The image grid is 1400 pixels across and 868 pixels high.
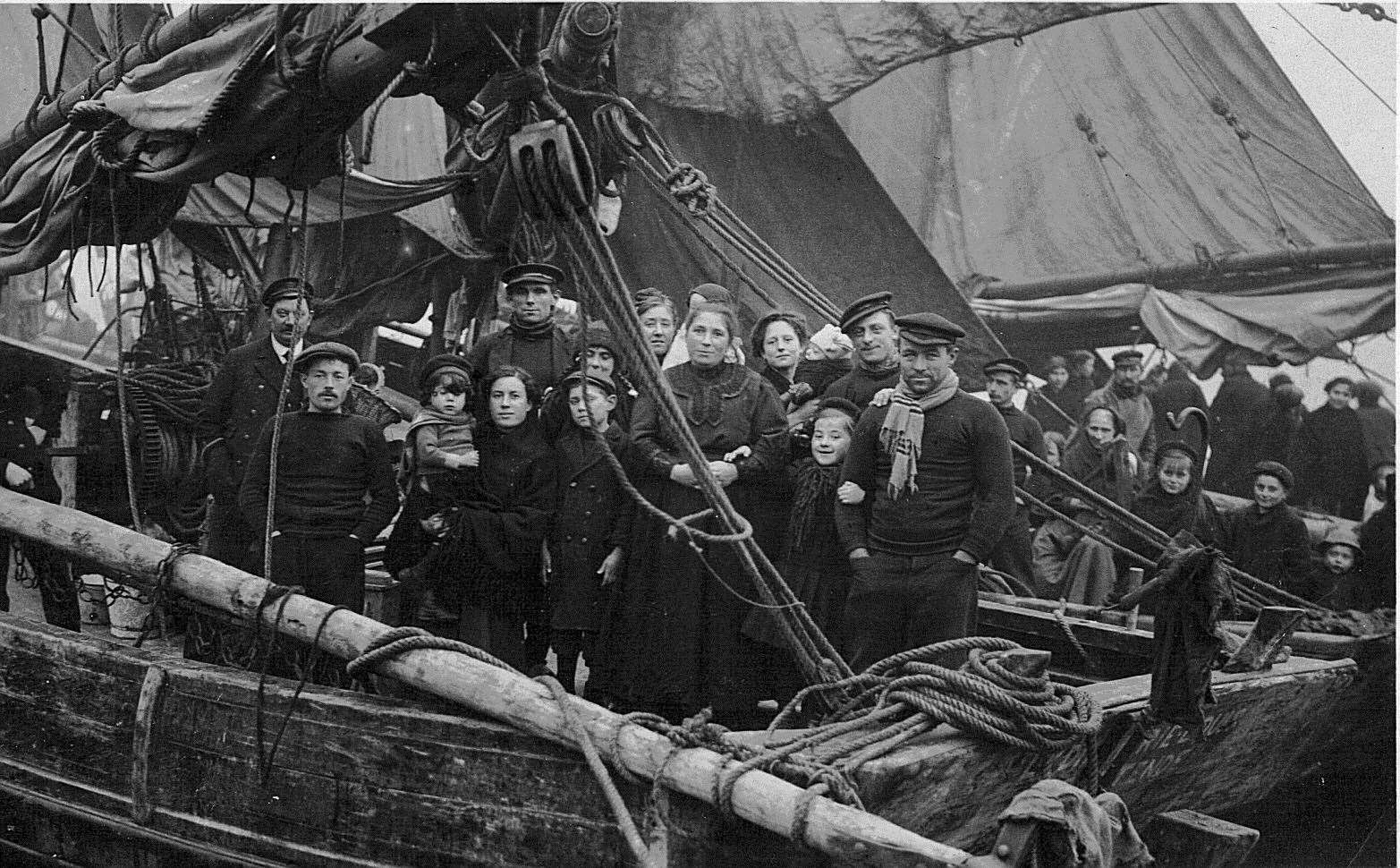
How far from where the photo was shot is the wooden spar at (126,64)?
3.59 m

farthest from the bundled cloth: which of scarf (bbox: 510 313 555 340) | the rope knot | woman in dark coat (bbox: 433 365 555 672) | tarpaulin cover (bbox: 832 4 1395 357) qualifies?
tarpaulin cover (bbox: 832 4 1395 357)

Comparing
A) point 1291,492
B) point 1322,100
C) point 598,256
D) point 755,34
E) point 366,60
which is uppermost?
point 755,34

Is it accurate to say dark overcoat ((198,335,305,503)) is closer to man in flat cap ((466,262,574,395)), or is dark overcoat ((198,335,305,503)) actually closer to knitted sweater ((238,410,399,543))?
knitted sweater ((238,410,399,543))

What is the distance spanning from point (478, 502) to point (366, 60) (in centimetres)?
170

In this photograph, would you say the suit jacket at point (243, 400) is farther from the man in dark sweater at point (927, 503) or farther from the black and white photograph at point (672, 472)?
the man in dark sweater at point (927, 503)

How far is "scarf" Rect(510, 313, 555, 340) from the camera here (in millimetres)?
4465

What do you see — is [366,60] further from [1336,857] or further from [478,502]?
[1336,857]

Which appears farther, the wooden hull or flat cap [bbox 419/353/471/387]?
flat cap [bbox 419/353/471/387]

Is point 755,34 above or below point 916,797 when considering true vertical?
above

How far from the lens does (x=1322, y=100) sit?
225 inches

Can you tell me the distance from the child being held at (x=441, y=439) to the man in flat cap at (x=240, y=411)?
0.62 meters

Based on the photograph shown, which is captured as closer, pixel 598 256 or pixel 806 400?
pixel 598 256

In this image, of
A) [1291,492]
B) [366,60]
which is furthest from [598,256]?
[1291,492]

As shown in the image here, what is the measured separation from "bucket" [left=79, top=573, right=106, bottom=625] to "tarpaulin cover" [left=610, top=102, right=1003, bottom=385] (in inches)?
116
